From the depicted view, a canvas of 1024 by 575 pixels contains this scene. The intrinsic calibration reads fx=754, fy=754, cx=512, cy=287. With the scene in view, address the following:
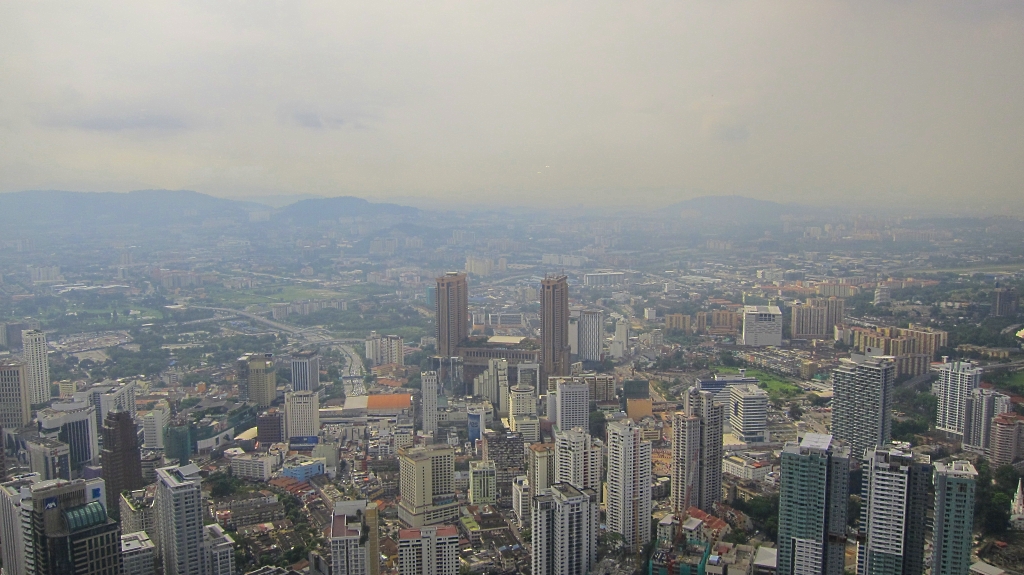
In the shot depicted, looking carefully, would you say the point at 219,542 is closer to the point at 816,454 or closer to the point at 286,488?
the point at 286,488

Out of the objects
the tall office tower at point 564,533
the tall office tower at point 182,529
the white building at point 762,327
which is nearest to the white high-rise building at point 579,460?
the tall office tower at point 564,533

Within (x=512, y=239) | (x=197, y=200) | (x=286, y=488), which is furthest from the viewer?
(x=512, y=239)

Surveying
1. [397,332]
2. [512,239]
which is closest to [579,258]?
[512,239]

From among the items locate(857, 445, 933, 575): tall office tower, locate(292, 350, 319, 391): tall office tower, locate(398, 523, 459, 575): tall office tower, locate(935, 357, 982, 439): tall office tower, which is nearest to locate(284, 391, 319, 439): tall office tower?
locate(292, 350, 319, 391): tall office tower

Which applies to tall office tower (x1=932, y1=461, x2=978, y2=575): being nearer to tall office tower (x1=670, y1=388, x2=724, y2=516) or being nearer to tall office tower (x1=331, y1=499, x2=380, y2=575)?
tall office tower (x1=670, y1=388, x2=724, y2=516)

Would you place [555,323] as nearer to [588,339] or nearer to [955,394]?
[588,339]

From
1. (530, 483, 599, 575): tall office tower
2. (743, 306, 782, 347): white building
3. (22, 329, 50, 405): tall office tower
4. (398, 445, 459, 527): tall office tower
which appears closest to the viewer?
(530, 483, 599, 575): tall office tower

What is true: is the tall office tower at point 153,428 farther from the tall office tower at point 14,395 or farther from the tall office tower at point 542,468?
the tall office tower at point 542,468
